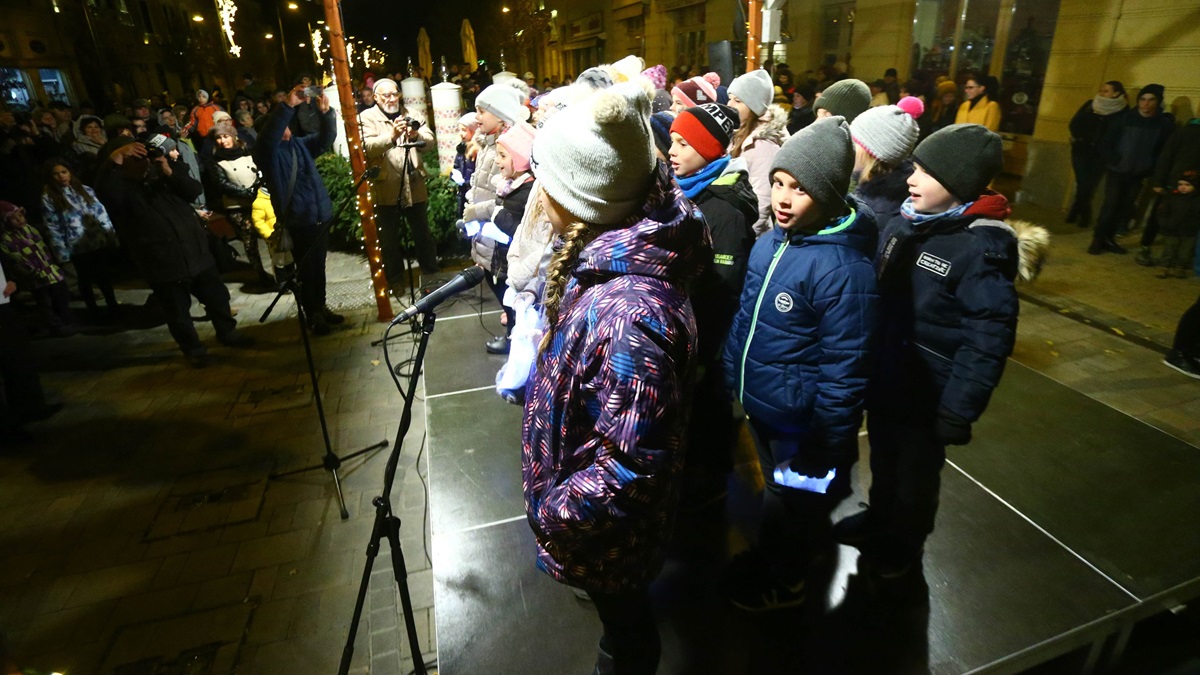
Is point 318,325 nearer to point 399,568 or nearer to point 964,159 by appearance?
point 399,568

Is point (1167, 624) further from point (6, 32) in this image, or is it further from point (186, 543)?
point (6, 32)

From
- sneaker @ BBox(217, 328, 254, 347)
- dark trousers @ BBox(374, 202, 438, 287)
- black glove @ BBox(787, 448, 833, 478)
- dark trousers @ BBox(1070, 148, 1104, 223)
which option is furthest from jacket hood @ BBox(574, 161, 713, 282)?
dark trousers @ BBox(1070, 148, 1104, 223)

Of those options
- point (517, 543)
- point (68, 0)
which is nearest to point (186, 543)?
point (517, 543)

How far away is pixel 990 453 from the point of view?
135 inches

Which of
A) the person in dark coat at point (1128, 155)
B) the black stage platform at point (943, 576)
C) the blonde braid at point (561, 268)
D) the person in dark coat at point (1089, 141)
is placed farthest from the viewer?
the person in dark coat at point (1089, 141)

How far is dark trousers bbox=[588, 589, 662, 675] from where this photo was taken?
1.82 meters

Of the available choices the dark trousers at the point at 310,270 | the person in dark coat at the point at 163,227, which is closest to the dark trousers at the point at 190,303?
the person in dark coat at the point at 163,227

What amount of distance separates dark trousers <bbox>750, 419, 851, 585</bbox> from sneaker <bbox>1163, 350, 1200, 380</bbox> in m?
4.17

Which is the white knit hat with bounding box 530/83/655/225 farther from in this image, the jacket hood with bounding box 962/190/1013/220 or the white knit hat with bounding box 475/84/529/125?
the white knit hat with bounding box 475/84/529/125

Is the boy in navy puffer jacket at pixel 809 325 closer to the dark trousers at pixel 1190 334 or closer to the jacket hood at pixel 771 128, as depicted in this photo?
the jacket hood at pixel 771 128

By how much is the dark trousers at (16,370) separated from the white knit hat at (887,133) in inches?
225

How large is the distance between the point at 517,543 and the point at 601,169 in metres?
2.10

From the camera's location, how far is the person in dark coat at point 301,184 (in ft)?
16.9

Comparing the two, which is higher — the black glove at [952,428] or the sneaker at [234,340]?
the black glove at [952,428]
